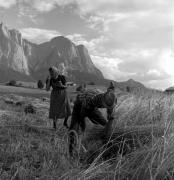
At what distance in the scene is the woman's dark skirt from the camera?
7.32 meters

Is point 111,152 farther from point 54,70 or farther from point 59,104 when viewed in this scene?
point 59,104

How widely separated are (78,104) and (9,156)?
111 centimetres

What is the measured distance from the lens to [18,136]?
536 centimetres

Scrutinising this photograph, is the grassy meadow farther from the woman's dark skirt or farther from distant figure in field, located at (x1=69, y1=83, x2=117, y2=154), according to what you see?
the woman's dark skirt

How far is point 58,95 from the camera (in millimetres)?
7438

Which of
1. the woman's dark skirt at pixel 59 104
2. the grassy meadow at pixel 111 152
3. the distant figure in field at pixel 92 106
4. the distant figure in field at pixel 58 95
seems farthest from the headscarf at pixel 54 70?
the distant figure in field at pixel 92 106

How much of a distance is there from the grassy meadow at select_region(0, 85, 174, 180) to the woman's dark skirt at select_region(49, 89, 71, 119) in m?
0.90

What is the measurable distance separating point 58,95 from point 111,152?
3.96m

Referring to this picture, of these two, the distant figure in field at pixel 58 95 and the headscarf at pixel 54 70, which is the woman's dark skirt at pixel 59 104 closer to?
the distant figure in field at pixel 58 95

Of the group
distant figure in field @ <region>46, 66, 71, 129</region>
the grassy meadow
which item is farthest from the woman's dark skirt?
the grassy meadow

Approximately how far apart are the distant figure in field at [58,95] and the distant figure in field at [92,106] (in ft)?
10.0

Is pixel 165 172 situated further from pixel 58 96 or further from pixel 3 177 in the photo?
pixel 58 96

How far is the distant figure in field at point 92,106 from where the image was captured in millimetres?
3420

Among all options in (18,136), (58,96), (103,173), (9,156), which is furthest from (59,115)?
(103,173)
